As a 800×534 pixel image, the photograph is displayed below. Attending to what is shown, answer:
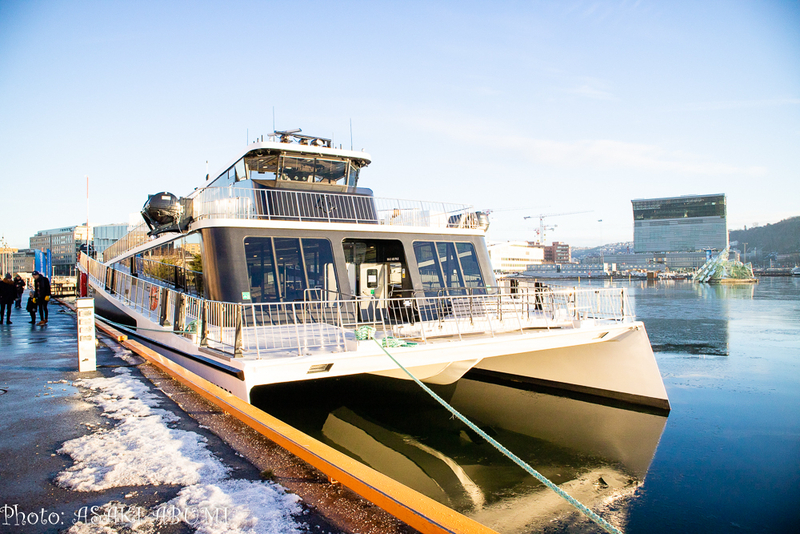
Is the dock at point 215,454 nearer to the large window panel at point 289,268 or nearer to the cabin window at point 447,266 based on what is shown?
the large window panel at point 289,268

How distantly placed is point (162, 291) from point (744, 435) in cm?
1067

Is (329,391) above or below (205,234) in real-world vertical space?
below

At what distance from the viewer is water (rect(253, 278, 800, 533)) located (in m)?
5.72

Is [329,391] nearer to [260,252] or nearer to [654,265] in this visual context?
[260,252]

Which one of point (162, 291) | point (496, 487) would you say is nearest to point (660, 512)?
point (496, 487)

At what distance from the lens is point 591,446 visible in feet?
26.0

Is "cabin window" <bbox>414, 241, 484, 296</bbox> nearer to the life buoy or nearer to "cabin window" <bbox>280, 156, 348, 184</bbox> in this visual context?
"cabin window" <bbox>280, 156, 348, 184</bbox>

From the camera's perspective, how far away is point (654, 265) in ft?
529

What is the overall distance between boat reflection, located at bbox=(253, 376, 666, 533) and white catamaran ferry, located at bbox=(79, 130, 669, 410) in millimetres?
911

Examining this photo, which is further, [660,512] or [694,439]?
[694,439]

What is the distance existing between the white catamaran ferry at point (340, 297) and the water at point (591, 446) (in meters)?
1.06

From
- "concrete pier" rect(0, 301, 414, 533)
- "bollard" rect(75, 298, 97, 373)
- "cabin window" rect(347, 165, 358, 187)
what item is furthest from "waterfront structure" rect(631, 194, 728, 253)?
"concrete pier" rect(0, 301, 414, 533)

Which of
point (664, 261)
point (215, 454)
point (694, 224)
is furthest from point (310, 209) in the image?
point (694, 224)

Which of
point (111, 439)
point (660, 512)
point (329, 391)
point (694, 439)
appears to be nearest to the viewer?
point (111, 439)
